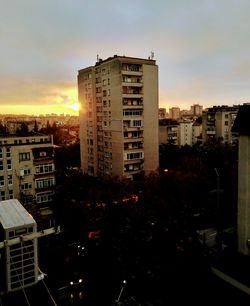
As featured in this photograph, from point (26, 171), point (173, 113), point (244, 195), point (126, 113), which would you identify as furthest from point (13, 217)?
point (173, 113)

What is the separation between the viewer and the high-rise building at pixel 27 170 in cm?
1994

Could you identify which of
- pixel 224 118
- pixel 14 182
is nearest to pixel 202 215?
pixel 14 182

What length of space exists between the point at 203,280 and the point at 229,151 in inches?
956

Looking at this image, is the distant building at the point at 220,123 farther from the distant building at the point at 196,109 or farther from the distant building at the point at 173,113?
the distant building at the point at 173,113

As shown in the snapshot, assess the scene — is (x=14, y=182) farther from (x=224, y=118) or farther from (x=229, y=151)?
(x=224, y=118)

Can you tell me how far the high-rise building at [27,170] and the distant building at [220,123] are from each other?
29661mm

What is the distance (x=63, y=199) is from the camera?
68.0 ft

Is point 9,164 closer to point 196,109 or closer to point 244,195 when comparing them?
point 244,195

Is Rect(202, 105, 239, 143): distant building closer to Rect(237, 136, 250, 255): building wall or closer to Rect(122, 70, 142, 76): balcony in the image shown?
Rect(122, 70, 142, 76): balcony

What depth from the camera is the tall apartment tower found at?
85.5 ft

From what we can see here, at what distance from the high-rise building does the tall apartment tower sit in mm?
7343

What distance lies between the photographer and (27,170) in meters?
20.6

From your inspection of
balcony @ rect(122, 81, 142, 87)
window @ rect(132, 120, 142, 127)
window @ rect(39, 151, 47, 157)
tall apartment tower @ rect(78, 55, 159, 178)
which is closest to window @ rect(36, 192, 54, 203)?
window @ rect(39, 151, 47, 157)

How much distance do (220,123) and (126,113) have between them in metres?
23.2
